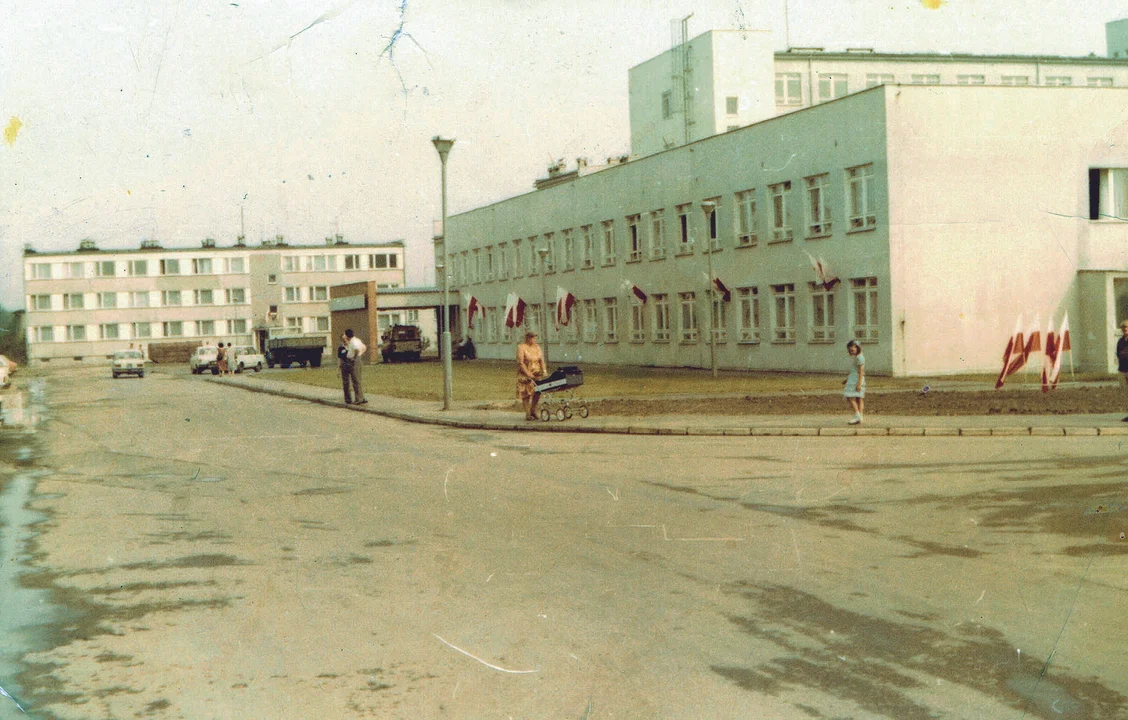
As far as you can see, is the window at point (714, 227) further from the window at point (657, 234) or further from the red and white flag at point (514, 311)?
the red and white flag at point (514, 311)

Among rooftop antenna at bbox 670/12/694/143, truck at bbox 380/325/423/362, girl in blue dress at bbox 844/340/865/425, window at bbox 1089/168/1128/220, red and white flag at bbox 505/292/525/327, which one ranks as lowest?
girl in blue dress at bbox 844/340/865/425

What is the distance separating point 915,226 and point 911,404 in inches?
478

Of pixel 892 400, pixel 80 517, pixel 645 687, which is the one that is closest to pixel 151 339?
pixel 892 400

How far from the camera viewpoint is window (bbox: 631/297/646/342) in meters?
50.9

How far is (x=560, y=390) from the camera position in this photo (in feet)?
69.3

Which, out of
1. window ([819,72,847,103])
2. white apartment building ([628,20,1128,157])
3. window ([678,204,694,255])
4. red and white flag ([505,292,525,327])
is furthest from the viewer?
window ([819,72,847,103])

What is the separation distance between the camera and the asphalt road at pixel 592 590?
535 centimetres

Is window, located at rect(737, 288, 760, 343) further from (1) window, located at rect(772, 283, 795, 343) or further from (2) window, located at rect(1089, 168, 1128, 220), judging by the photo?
(2) window, located at rect(1089, 168, 1128, 220)

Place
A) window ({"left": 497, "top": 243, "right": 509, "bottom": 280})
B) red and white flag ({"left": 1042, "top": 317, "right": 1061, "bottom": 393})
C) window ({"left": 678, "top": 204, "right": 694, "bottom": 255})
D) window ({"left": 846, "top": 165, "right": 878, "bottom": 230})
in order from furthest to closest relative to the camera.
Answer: window ({"left": 497, "top": 243, "right": 509, "bottom": 280}), window ({"left": 678, "top": 204, "right": 694, "bottom": 255}), window ({"left": 846, "top": 165, "right": 878, "bottom": 230}), red and white flag ({"left": 1042, "top": 317, "right": 1061, "bottom": 393})

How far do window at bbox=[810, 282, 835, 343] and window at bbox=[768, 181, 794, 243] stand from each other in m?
2.30

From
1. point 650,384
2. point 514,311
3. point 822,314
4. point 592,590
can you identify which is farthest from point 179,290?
point 592,590

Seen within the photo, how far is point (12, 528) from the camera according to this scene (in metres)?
10.3

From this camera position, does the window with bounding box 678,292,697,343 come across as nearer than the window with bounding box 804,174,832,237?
No

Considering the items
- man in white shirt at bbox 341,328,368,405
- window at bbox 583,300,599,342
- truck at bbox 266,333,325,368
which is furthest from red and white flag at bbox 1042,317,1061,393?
truck at bbox 266,333,325,368
